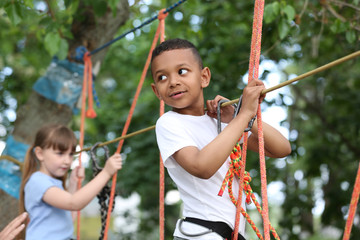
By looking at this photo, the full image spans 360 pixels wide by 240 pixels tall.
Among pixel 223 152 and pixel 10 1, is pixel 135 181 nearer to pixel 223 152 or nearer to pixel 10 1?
pixel 10 1

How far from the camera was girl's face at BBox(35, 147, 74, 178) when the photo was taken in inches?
80.7

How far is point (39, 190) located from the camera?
1962 millimetres

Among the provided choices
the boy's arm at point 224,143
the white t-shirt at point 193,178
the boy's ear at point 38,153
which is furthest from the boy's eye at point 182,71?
the boy's ear at point 38,153

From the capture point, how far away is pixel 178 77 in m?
1.32

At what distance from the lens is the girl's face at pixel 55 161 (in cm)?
205

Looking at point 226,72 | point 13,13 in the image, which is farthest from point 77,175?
point 226,72

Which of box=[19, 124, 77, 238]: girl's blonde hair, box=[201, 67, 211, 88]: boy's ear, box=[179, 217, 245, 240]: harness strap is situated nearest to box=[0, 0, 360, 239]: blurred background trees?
box=[19, 124, 77, 238]: girl's blonde hair

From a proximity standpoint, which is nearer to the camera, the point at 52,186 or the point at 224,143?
the point at 224,143

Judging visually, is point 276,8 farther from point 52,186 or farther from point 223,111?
point 52,186

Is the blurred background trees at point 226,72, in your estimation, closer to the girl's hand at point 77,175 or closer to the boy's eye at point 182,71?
the girl's hand at point 77,175

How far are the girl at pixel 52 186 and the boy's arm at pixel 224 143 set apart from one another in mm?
865

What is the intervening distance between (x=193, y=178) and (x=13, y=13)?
1332 millimetres

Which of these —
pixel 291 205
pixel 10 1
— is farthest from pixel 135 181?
pixel 10 1

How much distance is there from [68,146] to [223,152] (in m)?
1.16
